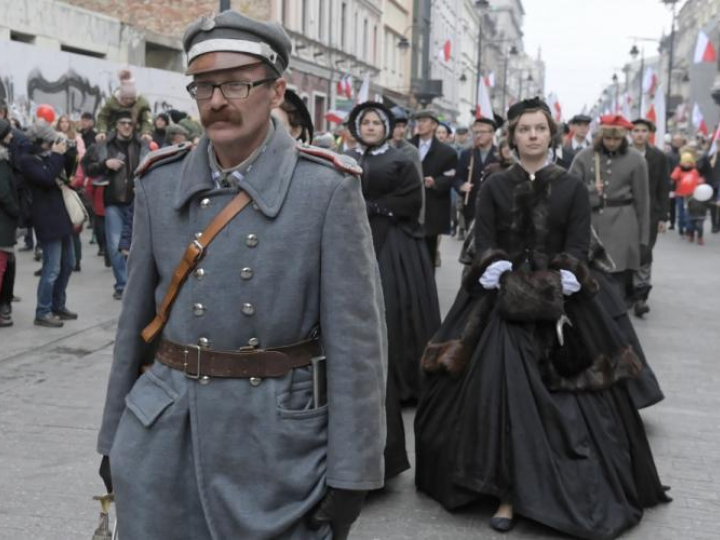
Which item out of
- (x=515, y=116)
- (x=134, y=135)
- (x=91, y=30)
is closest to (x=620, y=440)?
(x=515, y=116)

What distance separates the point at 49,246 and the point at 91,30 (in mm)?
13513

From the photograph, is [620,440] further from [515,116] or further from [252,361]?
[252,361]

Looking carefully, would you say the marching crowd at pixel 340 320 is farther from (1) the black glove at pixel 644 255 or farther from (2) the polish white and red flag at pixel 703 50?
(2) the polish white and red flag at pixel 703 50

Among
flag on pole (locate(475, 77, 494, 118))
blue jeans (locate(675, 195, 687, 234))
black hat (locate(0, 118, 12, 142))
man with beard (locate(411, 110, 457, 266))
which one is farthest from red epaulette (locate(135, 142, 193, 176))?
blue jeans (locate(675, 195, 687, 234))

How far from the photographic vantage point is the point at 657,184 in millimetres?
10758

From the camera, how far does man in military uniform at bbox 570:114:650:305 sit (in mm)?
9008

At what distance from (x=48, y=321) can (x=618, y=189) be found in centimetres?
511

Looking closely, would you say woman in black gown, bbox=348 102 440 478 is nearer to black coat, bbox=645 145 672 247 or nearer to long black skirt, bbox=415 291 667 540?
long black skirt, bbox=415 291 667 540

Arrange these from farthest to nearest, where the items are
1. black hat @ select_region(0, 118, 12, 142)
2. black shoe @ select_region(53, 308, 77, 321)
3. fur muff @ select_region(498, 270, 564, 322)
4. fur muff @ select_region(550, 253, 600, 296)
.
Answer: black shoe @ select_region(53, 308, 77, 321) → black hat @ select_region(0, 118, 12, 142) → fur muff @ select_region(550, 253, 600, 296) → fur muff @ select_region(498, 270, 564, 322)

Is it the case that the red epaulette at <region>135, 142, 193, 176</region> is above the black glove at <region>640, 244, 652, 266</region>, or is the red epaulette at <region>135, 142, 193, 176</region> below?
above

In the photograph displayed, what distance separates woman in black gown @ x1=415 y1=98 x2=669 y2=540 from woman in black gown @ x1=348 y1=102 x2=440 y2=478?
4.03 feet

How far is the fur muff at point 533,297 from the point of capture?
4574 mm

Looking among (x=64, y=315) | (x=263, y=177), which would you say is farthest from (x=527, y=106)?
(x=64, y=315)

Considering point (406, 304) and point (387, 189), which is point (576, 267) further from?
point (387, 189)
